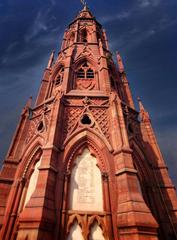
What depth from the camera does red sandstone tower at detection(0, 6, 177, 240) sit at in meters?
7.39

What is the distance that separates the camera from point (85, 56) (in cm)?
1770

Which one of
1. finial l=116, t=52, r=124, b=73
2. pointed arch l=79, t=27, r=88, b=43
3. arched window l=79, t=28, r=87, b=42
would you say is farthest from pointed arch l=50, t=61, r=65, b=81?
finial l=116, t=52, r=124, b=73

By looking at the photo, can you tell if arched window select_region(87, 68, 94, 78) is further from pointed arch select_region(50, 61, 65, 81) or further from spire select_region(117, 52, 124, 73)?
spire select_region(117, 52, 124, 73)

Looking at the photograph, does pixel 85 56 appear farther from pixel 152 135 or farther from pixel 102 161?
pixel 102 161

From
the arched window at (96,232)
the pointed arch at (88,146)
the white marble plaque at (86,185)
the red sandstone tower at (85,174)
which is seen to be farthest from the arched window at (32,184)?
the arched window at (96,232)

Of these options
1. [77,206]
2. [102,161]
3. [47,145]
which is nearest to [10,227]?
[77,206]

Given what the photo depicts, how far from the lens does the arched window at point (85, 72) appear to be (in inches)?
637

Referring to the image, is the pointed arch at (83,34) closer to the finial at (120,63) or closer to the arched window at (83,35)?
the arched window at (83,35)

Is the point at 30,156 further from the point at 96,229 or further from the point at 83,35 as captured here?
the point at 83,35

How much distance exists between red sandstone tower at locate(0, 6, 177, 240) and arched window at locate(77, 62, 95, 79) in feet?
1.18

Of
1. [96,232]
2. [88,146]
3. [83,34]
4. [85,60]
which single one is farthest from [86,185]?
[83,34]

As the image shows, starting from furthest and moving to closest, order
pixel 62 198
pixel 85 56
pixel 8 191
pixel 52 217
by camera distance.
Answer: pixel 85 56
pixel 8 191
pixel 62 198
pixel 52 217

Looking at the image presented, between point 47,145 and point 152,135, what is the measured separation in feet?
30.0

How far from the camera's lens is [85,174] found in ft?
31.5
